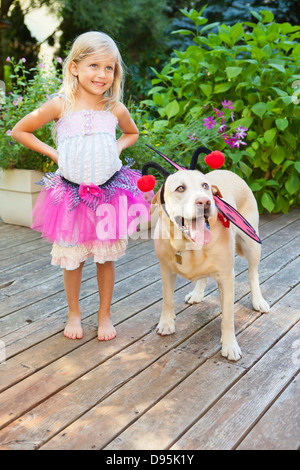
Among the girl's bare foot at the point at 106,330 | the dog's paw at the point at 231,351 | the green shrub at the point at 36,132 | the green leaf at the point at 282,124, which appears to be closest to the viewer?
the dog's paw at the point at 231,351

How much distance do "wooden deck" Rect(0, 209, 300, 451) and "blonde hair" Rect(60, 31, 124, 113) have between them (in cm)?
110

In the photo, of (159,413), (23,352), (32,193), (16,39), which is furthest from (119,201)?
(16,39)

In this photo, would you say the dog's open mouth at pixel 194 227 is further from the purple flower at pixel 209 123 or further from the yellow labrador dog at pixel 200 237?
the purple flower at pixel 209 123

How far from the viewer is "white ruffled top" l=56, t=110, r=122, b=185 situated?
2271mm

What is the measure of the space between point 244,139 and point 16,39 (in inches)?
204

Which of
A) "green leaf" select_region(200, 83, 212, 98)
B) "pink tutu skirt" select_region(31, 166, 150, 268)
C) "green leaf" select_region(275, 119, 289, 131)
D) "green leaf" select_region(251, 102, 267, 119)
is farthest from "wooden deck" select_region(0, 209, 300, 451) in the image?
"green leaf" select_region(200, 83, 212, 98)

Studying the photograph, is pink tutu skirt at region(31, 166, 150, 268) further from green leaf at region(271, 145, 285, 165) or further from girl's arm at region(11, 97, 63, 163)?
green leaf at region(271, 145, 285, 165)

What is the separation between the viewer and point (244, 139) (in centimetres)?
463

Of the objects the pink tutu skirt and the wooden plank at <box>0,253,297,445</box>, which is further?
the pink tutu skirt

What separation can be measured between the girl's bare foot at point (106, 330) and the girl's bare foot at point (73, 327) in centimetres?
10

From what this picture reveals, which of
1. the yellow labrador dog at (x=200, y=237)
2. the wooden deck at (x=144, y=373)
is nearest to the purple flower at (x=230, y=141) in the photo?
the wooden deck at (x=144, y=373)

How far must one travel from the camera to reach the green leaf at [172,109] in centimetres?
471

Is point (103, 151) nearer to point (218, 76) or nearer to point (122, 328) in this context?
point (122, 328)

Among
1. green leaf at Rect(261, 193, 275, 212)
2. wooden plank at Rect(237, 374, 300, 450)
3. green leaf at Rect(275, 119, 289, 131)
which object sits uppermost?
green leaf at Rect(275, 119, 289, 131)
